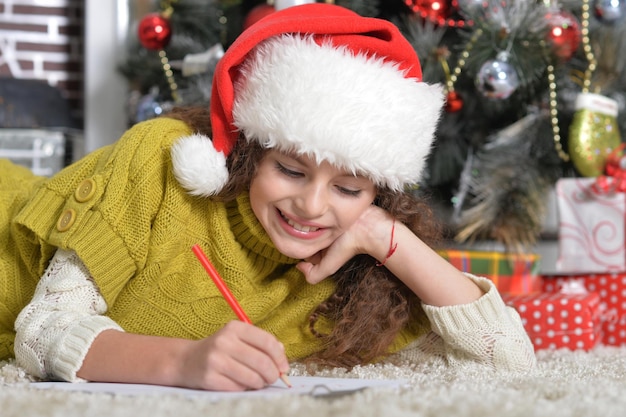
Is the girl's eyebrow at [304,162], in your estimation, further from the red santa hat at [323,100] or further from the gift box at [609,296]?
the gift box at [609,296]

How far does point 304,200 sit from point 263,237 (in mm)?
127

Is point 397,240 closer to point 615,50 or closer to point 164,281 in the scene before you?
point 164,281

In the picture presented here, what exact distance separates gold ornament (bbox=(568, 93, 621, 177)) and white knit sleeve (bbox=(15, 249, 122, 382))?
3.55 ft

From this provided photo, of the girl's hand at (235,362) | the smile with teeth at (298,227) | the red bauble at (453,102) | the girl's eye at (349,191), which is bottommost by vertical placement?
the girl's hand at (235,362)

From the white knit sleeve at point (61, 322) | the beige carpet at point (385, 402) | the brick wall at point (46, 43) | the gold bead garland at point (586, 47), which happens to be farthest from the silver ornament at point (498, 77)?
the brick wall at point (46, 43)

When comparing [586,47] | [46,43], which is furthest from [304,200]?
[46,43]

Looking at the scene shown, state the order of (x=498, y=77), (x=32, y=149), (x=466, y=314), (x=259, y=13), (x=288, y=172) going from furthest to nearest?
(x=32, y=149) < (x=259, y=13) < (x=498, y=77) < (x=466, y=314) < (x=288, y=172)

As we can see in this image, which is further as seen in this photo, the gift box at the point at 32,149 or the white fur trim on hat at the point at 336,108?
the gift box at the point at 32,149

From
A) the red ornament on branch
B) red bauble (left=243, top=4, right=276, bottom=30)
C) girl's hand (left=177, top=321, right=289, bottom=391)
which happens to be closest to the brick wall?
red bauble (left=243, top=4, right=276, bottom=30)

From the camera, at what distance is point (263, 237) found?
104cm

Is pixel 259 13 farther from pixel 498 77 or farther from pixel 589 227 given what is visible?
pixel 589 227

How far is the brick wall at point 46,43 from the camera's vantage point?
7.85ft

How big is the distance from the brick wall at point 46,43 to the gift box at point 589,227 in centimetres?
148

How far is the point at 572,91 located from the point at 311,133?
1063 millimetres
